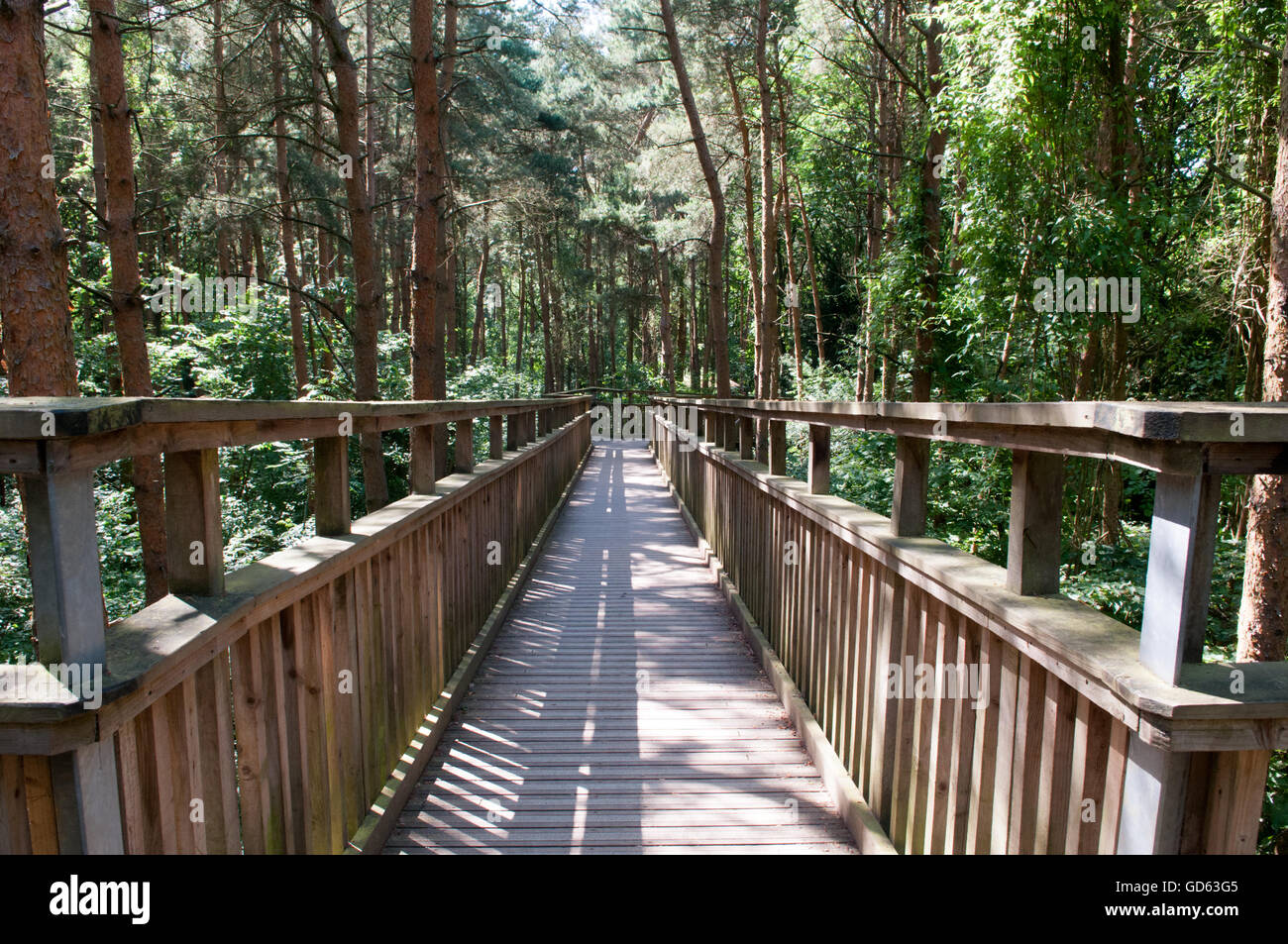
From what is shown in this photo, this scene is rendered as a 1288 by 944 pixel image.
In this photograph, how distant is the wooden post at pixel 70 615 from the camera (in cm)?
130

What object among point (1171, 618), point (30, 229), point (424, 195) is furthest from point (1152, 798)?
point (424, 195)

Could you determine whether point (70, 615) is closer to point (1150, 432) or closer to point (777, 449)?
point (1150, 432)

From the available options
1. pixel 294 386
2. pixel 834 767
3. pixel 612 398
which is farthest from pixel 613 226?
pixel 834 767

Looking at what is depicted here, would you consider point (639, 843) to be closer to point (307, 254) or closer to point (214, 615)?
point (214, 615)

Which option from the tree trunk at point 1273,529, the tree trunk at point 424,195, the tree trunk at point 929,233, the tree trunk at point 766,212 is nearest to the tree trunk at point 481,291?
the tree trunk at point 766,212

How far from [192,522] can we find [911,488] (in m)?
2.12

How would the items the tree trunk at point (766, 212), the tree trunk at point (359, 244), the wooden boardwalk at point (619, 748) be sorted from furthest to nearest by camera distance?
1. the tree trunk at point (766, 212)
2. the tree trunk at point (359, 244)
3. the wooden boardwalk at point (619, 748)

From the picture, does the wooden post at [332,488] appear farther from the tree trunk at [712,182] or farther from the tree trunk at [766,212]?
the tree trunk at [766,212]

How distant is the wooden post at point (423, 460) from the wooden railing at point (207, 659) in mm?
192

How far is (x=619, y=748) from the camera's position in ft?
12.4

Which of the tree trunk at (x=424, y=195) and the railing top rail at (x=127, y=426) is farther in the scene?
the tree trunk at (x=424, y=195)

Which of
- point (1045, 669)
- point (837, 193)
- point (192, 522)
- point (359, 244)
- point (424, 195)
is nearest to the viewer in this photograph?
point (1045, 669)
